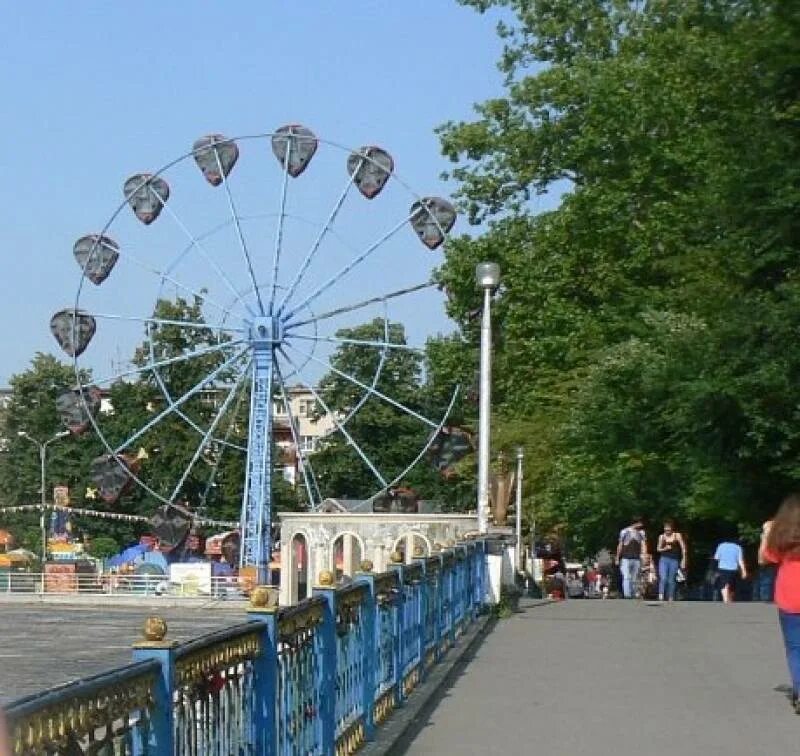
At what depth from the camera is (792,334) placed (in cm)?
2914

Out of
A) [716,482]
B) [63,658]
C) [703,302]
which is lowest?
[63,658]

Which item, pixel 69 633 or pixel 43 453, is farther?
pixel 43 453

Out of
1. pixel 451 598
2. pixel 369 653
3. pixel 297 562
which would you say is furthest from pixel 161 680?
pixel 297 562

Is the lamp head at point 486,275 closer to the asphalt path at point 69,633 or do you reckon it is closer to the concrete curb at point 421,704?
the asphalt path at point 69,633

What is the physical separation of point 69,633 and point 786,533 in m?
39.3

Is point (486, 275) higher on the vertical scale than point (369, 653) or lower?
higher

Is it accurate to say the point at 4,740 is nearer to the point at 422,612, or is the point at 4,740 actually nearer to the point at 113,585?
the point at 422,612

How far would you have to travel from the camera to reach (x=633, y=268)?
48.5 metres

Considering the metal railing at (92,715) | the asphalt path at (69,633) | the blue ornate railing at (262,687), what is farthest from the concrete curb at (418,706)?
the asphalt path at (69,633)

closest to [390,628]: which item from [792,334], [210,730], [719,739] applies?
[719,739]

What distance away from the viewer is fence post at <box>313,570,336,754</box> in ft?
31.6

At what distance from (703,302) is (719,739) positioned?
25.2 meters

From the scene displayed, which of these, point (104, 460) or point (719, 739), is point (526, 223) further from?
point (719, 739)

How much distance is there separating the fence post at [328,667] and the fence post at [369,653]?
1.57 meters
